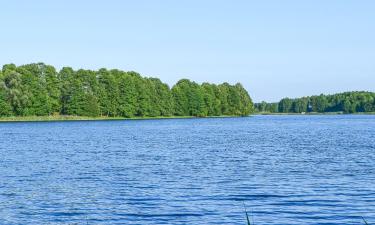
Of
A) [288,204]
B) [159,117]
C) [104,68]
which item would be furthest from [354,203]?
[159,117]

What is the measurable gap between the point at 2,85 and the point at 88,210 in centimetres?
12894

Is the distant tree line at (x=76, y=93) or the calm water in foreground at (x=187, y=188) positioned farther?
the distant tree line at (x=76, y=93)

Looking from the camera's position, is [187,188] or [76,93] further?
[76,93]

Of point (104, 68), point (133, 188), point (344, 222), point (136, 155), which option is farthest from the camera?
point (104, 68)

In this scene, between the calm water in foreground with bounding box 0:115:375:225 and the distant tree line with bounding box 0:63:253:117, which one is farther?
the distant tree line with bounding box 0:63:253:117

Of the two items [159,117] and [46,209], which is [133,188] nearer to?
[46,209]

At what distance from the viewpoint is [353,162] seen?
4762 centimetres

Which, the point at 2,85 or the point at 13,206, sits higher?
the point at 2,85

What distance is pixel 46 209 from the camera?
89.7 ft

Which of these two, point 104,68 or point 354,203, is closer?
point 354,203

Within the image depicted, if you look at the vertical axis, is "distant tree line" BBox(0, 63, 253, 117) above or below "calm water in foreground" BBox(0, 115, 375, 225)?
above

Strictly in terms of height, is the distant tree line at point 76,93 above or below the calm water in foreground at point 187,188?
above

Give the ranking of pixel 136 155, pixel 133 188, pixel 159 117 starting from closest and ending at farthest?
pixel 133 188, pixel 136 155, pixel 159 117

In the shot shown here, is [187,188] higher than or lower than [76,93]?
lower
